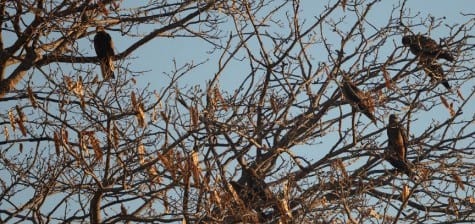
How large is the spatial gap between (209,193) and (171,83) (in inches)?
45.1

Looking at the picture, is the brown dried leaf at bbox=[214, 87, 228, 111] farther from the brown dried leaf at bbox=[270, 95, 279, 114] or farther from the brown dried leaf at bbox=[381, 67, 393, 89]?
the brown dried leaf at bbox=[381, 67, 393, 89]

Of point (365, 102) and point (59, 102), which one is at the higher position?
point (59, 102)

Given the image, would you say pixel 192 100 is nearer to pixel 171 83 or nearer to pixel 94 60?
pixel 171 83

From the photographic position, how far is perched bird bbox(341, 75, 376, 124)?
21.6 ft

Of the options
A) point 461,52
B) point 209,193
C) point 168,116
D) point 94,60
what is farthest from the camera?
point 94,60

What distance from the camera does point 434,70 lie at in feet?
23.4

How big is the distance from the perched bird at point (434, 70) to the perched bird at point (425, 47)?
0.18 feet

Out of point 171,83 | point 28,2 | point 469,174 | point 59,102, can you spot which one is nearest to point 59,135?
point 59,102

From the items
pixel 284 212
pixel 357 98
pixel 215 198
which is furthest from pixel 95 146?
pixel 357 98

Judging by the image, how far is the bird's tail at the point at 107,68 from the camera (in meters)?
6.93

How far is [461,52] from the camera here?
6.84m

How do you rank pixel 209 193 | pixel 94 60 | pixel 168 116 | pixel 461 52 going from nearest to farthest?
1. pixel 209 193
2. pixel 168 116
3. pixel 461 52
4. pixel 94 60

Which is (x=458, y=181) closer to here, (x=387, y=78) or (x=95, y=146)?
(x=387, y=78)

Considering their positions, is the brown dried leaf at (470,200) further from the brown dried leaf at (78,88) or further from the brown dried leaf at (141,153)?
the brown dried leaf at (78,88)
